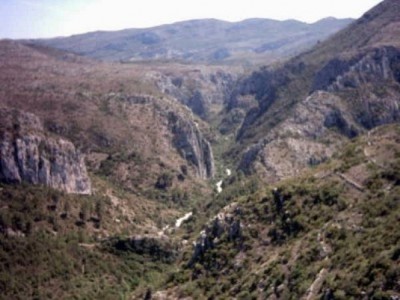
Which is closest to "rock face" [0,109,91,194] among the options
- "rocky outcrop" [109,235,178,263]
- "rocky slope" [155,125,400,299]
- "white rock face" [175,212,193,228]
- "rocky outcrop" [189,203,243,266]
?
"white rock face" [175,212,193,228]

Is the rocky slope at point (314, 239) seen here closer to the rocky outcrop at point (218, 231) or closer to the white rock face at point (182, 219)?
the rocky outcrop at point (218, 231)

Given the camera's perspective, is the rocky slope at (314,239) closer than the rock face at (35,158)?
Yes

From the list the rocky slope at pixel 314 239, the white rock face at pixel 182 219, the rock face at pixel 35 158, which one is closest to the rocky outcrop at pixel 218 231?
the rocky slope at pixel 314 239

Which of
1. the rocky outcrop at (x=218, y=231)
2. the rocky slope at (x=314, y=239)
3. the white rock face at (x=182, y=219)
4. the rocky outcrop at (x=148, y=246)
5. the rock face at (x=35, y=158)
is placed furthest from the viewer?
the white rock face at (x=182, y=219)

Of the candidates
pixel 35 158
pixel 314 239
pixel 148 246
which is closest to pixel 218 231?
pixel 314 239

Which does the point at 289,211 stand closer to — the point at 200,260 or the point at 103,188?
the point at 200,260

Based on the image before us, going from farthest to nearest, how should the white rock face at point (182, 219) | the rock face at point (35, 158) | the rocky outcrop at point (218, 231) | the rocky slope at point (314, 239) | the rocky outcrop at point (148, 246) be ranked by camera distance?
the white rock face at point (182, 219)
the rock face at point (35, 158)
the rocky outcrop at point (148, 246)
the rocky outcrop at point (218, 231)
the rocky slope at point (314, 239)
